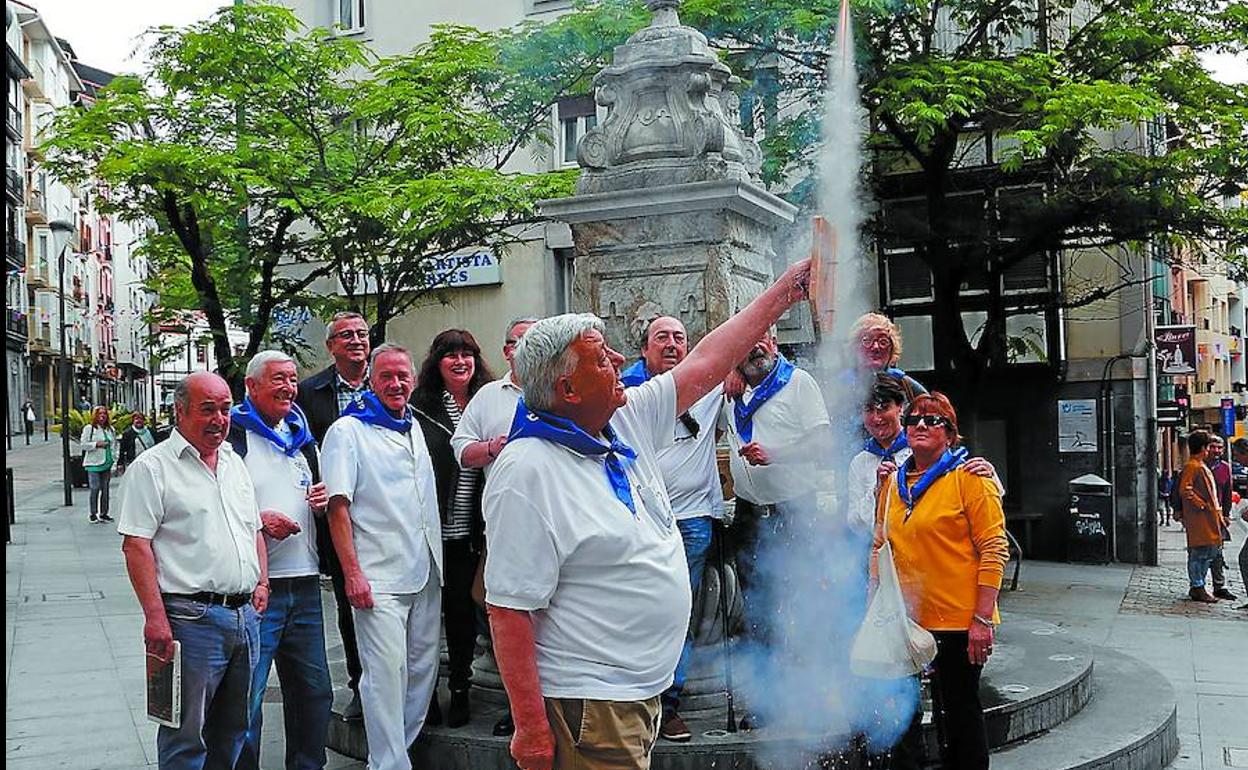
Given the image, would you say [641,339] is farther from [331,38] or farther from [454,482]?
[331,38]

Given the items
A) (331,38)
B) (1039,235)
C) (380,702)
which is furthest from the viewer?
(1039,235)

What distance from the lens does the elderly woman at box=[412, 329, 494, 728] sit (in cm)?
523

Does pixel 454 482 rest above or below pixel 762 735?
above

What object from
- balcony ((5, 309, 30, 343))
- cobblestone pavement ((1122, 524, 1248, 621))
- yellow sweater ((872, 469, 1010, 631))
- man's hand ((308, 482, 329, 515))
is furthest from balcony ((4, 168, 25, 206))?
yellow sweater ((872, 469, 1010, 631))

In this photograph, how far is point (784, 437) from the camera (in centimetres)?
504

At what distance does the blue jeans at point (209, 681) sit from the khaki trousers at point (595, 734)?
1.87 meters

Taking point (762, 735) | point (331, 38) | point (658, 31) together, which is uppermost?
point (331, 38)

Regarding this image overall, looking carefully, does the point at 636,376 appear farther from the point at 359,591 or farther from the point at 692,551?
the point at 359,591

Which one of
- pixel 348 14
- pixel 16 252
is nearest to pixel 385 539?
pixel 348 14

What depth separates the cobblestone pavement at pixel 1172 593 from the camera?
11.1 meters

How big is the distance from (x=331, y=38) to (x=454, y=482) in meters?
9.63

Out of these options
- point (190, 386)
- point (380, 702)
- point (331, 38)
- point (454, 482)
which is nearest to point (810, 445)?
point (454, 482)

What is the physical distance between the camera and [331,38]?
44.3 ft

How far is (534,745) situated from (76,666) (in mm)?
6523
